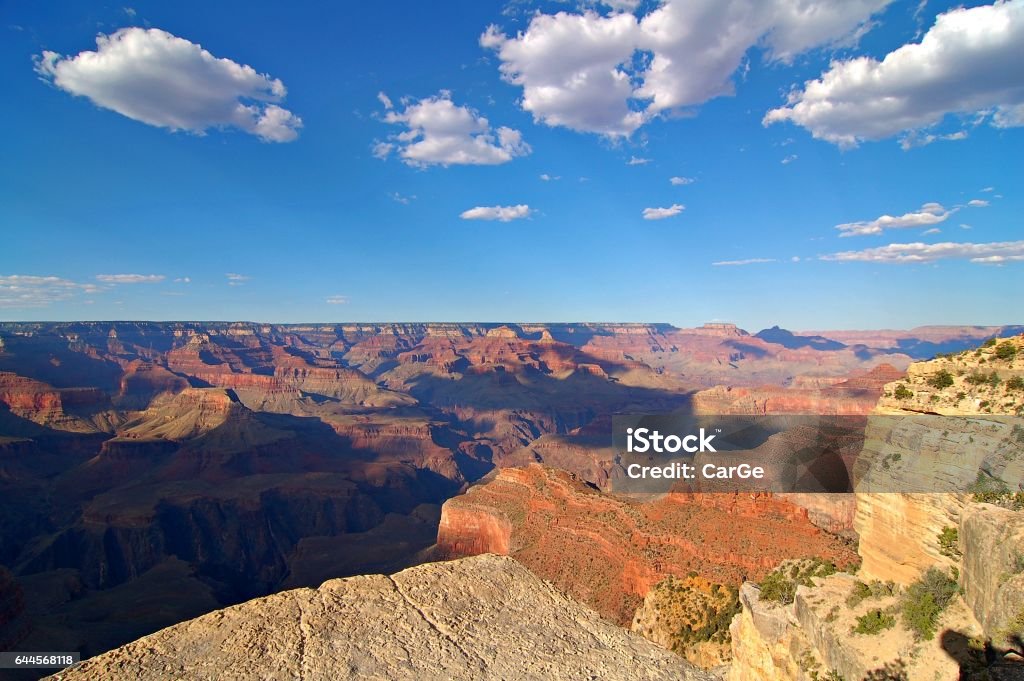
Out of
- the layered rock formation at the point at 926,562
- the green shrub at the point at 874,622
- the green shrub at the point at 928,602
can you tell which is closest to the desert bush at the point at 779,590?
the layered rock formation at the point at 926,562

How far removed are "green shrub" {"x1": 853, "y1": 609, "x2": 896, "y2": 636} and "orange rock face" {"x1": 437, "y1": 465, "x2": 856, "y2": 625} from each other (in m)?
12.9

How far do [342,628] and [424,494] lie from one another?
3664 inches

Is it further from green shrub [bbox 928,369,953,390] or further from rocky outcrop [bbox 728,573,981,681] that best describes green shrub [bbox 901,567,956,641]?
green shrub [bbox 928,369,953,390]

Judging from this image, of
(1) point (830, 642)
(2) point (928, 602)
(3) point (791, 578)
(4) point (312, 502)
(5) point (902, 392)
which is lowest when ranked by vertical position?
(4) point (312, 502)

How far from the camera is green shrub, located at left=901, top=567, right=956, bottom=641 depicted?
37.4 ft

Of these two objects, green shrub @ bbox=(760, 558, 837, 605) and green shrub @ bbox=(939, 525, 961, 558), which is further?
green shrub @ bbox=(760, 558, 837, 605)

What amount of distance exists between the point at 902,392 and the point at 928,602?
633cm

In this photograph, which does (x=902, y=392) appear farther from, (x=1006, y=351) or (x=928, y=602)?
(x=928, y=602)

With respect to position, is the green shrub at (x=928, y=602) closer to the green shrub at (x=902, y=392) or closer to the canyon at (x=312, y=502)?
the green shrub at (x=902, y=392)

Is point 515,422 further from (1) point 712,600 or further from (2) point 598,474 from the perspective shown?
(1) point 712,600

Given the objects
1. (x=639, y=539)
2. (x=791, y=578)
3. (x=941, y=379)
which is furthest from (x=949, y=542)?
(x=639, y=539)

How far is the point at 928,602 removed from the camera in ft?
38.4

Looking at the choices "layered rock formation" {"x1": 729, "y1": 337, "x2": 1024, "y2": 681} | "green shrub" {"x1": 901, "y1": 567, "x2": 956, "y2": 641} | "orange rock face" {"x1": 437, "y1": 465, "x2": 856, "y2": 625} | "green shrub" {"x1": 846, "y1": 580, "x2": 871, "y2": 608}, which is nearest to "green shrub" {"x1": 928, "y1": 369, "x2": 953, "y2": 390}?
"layered rock formation" {"x1": 729, "y1": 337, "x2": 1024, "y2": 681}

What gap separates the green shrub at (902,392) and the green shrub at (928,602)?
17.0ft
